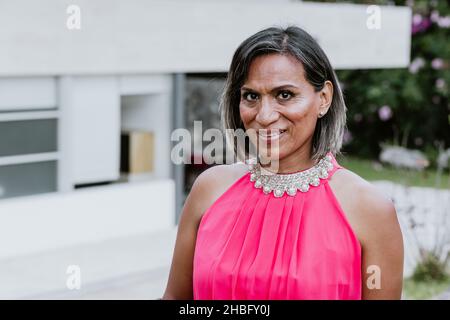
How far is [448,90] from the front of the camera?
694 inches

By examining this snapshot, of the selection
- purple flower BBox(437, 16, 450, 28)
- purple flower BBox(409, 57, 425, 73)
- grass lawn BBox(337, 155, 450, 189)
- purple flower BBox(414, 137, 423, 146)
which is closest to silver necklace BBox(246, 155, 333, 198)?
grass lawn BBox(337, 155, 450, 189)

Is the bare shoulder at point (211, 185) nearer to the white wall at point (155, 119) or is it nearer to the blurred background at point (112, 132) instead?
the blurred background at point (112, 132)

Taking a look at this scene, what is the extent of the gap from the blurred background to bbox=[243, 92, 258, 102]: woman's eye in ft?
17.3

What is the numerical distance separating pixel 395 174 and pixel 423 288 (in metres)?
9.23

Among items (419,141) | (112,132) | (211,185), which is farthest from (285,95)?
(419,141)

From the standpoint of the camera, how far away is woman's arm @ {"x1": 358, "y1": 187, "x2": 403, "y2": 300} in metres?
1.94

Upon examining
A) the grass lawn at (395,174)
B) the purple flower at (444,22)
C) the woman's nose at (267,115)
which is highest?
the purple flower at (444,22)

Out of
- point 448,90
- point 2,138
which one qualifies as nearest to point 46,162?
point 2,138

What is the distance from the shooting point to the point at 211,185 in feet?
7.19

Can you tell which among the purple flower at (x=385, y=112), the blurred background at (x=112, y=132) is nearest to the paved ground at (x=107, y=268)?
the blurred background at (x=112, y=132)

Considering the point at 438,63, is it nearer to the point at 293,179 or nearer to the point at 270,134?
the point at 293,179

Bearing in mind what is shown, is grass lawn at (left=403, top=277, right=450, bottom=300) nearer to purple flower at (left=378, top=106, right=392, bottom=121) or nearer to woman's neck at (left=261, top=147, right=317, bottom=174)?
woman's neck at (left=261, top=147, right=317, bottom=174)

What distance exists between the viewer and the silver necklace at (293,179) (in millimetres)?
2102
